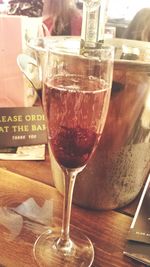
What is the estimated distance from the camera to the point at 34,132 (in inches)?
27.3

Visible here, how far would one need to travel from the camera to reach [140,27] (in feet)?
6.53

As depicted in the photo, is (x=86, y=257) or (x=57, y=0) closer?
(x=86, y=257)

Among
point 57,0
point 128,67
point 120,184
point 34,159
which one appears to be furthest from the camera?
point 57,0

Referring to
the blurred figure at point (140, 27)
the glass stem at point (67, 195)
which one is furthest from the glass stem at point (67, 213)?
the blurred figure at point (140, 27)

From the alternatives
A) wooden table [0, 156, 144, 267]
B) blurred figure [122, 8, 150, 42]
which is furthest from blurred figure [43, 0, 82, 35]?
wooden table [0, 156, 144, 267]

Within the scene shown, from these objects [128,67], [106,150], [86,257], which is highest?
[128,67]

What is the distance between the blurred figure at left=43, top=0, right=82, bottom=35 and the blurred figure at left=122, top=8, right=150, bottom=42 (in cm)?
34

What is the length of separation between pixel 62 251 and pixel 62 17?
5.23 ft

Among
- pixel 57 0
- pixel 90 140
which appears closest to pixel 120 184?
pixel 90 140

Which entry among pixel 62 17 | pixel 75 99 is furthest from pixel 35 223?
pixel 62 17

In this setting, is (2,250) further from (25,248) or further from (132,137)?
(132,137)

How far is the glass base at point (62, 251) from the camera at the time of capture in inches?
16.9

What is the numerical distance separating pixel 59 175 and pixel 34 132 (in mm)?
190

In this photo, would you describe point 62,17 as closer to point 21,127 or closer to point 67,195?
point 21,127
